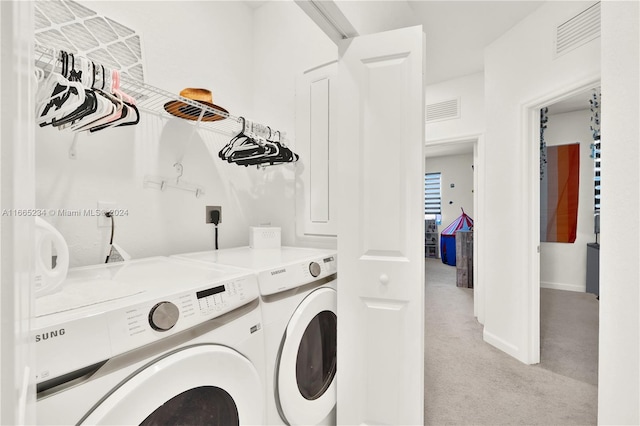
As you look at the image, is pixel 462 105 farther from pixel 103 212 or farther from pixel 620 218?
pixel 103 212

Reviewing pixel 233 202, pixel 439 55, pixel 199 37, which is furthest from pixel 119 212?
pixel 439 55

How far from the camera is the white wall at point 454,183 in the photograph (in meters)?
6.48

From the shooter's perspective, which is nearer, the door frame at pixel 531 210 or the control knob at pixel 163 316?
the control knob at pixel 163 316

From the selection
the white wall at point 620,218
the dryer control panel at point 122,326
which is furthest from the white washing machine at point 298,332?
the white wall at point 620,218

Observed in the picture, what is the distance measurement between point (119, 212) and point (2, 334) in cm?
148

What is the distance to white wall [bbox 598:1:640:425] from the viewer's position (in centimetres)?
111

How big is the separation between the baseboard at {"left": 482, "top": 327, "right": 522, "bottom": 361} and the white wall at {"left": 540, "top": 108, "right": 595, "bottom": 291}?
2450 millimetres

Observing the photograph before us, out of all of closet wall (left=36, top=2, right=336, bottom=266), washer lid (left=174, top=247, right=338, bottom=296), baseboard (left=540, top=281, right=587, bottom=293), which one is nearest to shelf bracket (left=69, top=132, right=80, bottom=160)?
closet wall (left=36, top=2, right=336, bottom=266)

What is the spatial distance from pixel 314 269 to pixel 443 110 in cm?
293

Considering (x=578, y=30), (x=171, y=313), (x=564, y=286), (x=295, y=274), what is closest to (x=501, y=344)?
(x=295, y=274)

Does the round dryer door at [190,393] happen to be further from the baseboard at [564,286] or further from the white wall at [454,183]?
the white wall at [454,183]

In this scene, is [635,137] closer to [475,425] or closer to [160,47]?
[475,425]

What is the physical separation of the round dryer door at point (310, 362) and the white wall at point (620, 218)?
119 cm

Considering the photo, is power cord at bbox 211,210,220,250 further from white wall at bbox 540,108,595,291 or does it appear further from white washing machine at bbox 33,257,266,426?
white wall at bbox 540,108,595,291
